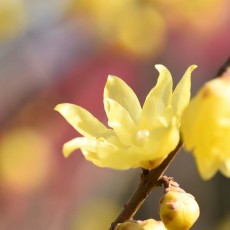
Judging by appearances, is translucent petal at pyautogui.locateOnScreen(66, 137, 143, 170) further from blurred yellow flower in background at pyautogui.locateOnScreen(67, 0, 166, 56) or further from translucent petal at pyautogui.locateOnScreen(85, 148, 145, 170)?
blurred yellow flower in background at pyautogui.locateOnScreen(67, 0, 166, 56)

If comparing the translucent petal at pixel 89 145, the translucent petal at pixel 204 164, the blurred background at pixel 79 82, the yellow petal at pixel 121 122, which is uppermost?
the translucent petal at pixel 89 145

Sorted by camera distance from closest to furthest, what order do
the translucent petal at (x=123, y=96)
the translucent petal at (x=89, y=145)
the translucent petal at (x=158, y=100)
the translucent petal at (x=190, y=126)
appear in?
the translucent petal at (x=190, y=126), the translucent petal at (x=89, y=145), the translucent petal at (x=158, y=100), the translucent petal at (x=123, y=96)

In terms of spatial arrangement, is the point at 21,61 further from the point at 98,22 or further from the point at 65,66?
the point at 98,22

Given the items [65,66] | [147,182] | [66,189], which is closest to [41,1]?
[65,66]

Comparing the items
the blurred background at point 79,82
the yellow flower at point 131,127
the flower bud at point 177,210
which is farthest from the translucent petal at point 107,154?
the blurred background at point 79,82

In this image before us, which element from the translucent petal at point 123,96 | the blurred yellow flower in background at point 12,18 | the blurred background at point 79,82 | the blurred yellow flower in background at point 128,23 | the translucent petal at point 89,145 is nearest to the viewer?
the translucent petal at point 89,145

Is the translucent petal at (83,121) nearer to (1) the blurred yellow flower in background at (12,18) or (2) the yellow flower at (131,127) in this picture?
(2) the yellow flower at (131,127)
